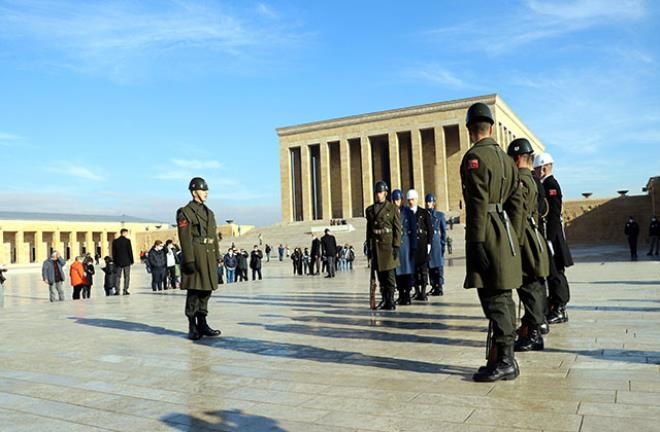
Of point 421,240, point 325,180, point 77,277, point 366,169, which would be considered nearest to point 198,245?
point 421,240

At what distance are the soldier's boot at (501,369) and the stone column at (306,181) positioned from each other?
59658mm

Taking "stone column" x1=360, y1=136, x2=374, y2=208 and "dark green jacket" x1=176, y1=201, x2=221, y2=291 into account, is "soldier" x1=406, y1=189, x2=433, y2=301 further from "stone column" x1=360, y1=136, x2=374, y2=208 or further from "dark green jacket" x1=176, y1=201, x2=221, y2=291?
"stone column" x1=360, y1=136, x2=374, y2=208

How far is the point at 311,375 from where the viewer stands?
4570 mm

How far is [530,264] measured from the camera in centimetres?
495

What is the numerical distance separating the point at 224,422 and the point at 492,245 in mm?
2296

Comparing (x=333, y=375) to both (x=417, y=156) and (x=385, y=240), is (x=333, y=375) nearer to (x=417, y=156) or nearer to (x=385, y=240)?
(x=385, y=240)

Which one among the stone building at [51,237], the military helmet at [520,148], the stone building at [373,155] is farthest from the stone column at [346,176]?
the military helmet at [520,148]

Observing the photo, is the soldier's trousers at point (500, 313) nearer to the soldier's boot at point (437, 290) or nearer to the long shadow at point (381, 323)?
the long shadow at point (381, 323)

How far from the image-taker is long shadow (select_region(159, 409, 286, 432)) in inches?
130

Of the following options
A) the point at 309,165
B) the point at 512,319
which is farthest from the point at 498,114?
the point at 512,319

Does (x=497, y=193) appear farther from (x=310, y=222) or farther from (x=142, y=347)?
(x=310, y=222)

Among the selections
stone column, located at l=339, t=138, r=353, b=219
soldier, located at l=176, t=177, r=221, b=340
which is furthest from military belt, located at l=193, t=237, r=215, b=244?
stone column, located at l=339, t=138, r=353, b=219

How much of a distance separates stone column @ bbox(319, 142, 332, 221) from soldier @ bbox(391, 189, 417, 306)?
5214 centimetres

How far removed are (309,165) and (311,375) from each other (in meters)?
59.5
